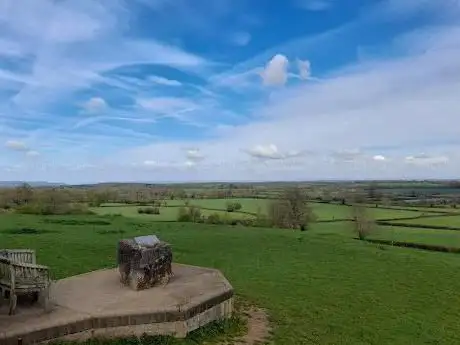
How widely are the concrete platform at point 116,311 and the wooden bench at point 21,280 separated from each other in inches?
9.9

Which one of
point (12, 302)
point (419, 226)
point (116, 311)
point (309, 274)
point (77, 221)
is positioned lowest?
point (419, 226)

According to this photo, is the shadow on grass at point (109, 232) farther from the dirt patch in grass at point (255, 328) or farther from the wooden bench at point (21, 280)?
the wooden bench at point (21, 280)

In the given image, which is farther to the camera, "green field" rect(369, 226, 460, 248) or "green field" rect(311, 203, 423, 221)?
"green field" rect(311, 203, 423, 221)

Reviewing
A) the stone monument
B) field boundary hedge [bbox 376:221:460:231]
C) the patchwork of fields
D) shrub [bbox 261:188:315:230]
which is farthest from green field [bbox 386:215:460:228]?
the stone monument

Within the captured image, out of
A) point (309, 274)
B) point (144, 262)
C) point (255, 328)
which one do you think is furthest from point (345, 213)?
point (144, 262)

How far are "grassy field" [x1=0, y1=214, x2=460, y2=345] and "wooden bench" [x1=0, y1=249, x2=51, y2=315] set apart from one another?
4506mm

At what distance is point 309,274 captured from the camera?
621 inches

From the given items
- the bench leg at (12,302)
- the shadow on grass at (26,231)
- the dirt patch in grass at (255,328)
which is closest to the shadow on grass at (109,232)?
the shadow on grass at (26,231)

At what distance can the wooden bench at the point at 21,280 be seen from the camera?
794cm

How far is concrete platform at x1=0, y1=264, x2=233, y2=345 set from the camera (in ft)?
24.8

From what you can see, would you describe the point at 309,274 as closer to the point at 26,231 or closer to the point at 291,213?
the point at 26,231

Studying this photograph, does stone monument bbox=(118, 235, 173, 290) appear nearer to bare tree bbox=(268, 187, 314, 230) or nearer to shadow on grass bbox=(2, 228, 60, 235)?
shadow on grass bbox=(2, 228, 60, 235)

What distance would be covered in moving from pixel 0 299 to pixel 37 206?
36.7 meters

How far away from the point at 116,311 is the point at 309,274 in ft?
29.2
